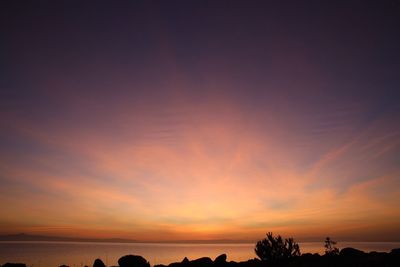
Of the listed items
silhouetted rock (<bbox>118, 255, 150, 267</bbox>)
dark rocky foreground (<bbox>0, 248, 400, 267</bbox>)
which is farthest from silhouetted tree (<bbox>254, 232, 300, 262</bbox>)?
silhouetted rock (<bbox>118, 255, 150, 267</bbox>)

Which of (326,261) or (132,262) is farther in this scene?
(132,262)

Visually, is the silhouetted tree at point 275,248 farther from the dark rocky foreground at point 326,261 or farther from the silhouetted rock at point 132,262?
the silhouetted rock at point 132,262

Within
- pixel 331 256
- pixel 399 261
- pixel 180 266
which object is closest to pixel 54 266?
pixel 180 266

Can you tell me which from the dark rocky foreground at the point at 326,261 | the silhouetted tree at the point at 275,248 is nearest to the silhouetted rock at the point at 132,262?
the dark rocky foreground at the point at 326,261

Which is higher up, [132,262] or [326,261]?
[326,261]

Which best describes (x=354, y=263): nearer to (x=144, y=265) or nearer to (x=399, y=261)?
(x=399, y=261)

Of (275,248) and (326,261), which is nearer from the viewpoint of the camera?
(326,261)

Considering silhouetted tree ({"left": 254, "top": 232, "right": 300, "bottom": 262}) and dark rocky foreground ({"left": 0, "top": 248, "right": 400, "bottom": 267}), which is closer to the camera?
dark rocky foreground ({"left": 0, "top": 248, "right": 400, "bottom": 267})

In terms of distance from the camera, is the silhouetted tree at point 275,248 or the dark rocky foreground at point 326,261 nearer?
the dark rocky foreground at point 326,261

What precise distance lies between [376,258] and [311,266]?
3.85m

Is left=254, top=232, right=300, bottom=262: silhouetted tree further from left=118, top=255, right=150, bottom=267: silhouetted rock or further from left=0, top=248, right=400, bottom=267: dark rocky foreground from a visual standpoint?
left=118, top=255, right=150, bottom=267: silhouetted rock

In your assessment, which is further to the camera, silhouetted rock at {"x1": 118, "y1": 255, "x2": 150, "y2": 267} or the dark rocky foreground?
silhouetted rock at {"x1": 118, "y1": 255, "x2": 150, "y2": 267}

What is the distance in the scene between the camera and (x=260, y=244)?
99.0 ft

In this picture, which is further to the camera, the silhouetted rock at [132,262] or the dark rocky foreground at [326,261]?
the silhouetted rock at [132,262]
